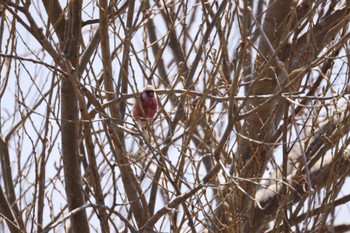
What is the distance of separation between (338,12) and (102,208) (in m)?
1.86

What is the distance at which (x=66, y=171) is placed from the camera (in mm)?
4168

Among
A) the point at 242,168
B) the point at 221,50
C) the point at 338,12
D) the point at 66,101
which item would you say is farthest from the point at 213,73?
the point at 338,12

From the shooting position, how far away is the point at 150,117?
4219 millimetres

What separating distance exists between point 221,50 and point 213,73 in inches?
7.6

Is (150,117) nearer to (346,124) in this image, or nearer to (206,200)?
(206,200)

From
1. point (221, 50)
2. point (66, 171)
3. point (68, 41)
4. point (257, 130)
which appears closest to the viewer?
point (221, 50)

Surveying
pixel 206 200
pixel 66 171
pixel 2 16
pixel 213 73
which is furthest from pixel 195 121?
pixel 2 16

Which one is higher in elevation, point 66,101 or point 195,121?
point 66,101

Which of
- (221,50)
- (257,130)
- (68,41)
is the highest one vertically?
(68,41)

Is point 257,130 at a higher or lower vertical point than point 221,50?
lower

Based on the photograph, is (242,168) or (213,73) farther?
(242,168)

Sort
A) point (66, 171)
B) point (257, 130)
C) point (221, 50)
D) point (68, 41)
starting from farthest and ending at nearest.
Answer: point (257, 130) < point (66, 171) < point (68, 41) < point (221, 50)

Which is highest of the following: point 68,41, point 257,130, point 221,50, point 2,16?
point 2,16

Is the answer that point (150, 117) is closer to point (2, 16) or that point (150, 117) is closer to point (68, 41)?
point (68, 41)
